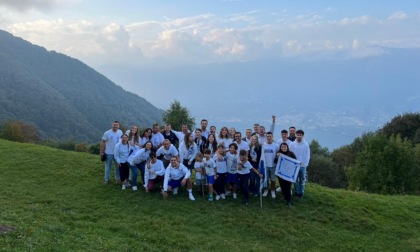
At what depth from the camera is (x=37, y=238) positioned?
865 centimetres

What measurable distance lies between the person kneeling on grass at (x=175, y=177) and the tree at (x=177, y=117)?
3896 cm

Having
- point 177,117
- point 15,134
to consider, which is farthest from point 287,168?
point 15,134

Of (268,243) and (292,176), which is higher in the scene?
(292,176)

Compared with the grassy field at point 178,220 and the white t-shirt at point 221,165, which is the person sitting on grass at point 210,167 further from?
the grassy field at point 178,220

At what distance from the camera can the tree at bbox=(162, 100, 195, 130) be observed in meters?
53.8

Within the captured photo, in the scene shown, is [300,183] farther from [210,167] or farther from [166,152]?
[166,152]

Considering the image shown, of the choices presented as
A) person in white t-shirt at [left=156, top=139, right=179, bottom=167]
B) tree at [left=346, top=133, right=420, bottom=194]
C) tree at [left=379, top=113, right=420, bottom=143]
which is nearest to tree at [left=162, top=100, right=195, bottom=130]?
tree at [left=346, top=133, right=420, bottom=194]

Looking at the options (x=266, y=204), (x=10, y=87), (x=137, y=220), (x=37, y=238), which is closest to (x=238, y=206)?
(x=266, y=204)

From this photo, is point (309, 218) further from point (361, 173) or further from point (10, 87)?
point (10, 87)

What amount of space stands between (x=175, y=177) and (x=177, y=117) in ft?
133

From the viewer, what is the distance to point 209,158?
46.8ft

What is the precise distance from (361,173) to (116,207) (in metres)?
29.6

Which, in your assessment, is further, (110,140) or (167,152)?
(110,140)

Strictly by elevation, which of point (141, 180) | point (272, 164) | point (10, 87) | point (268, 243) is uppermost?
point (10, 87)
